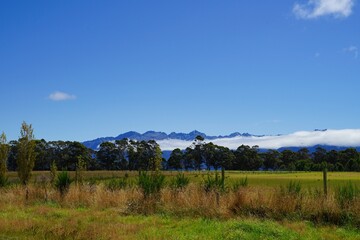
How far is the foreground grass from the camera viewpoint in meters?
10.4

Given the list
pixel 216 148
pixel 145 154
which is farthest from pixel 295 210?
pixel 216 148

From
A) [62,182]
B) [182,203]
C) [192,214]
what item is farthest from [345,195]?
[62,182]

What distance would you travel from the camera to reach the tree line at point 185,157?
116 meters

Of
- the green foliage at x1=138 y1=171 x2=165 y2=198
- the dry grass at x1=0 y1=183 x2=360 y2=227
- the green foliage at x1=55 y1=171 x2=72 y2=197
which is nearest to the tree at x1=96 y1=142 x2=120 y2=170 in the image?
the green foliage at x1=55 y1=171 x2=72 y2=197

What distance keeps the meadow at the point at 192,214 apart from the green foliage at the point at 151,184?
0.14 metres

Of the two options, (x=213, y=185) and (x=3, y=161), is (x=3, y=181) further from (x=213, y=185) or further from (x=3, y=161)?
(x=213, y=185)

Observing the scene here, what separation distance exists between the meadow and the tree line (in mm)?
85378

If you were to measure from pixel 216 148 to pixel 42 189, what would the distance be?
411 ft

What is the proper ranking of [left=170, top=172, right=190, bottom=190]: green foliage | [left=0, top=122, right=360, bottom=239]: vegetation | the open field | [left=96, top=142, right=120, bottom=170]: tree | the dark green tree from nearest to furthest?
1. [left=0, top=122, right=360, bottom=239]: vegetation
2. [left=170, top=172, right=190, bottom=190]: green foliage
3. the open field
4. [left=96, top=142, right=120, bottom=170]: tree
5. the dark green tree

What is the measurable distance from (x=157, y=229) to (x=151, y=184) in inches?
200

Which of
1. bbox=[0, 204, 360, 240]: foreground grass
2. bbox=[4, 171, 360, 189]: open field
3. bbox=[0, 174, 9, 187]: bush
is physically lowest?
bbox=[4, 171, 360, 189]: open field

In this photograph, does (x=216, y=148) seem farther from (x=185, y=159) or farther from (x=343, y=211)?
(x=343, y=211)

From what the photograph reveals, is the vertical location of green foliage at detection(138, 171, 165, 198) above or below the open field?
above

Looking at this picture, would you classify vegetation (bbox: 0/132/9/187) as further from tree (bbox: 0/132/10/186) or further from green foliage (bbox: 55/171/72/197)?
green foliage (bbox: 55/171/72/197)
